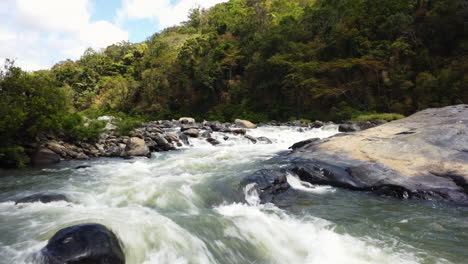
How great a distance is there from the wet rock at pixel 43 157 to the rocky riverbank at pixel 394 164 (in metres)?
7.33

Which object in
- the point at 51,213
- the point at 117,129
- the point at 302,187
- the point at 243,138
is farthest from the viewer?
the point at 243,138

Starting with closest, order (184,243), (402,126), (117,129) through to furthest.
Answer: (184,243)
(402,126)
(117,129)

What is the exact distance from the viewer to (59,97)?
9.80 metres

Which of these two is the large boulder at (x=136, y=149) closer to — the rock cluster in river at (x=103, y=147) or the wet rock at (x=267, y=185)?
the rock cluster in river at (x=103, y=147)

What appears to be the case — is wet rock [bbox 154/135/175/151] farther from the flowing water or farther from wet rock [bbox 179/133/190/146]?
the flowing water

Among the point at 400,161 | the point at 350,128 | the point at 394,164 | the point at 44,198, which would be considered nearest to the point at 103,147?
the point at 44,198

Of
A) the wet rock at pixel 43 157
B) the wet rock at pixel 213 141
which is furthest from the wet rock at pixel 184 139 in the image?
the wet rock at pixel 43 157

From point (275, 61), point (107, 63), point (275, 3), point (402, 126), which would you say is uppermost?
point (275, 3)

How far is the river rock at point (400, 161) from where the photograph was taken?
5.27 meters

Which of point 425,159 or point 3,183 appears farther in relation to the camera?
point 3,183

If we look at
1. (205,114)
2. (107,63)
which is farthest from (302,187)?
(107,63)

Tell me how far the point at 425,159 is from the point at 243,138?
891cm

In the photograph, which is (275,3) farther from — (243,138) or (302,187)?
(302,187)

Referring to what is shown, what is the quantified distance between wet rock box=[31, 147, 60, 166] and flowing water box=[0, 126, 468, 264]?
2622 mm
